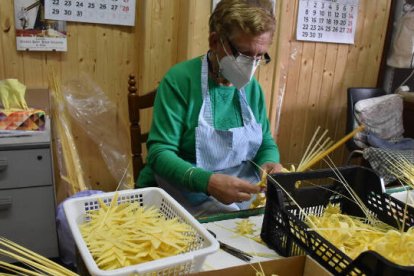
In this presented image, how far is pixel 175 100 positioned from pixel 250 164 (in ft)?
1.33

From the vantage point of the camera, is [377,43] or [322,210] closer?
[322,210]

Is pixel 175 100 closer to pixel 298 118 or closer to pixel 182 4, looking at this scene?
pixel 182 4

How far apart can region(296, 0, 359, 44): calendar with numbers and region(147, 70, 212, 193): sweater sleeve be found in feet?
5.11

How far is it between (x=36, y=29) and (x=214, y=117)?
1.29 m

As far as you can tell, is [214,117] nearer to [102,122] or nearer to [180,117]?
[180,117]

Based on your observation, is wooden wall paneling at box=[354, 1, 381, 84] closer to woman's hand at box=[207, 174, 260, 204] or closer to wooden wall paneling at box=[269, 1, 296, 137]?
wooden wall paneling at box=[269, 1, 296, 137]

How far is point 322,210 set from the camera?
3.53ft

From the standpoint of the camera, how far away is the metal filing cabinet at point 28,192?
5.52 ft

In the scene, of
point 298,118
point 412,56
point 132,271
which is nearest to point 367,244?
point 132,271

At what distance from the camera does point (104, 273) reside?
0.63 metres

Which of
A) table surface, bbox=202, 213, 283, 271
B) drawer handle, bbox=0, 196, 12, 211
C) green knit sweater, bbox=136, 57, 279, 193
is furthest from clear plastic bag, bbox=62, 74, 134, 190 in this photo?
table surface, bbox=202, 213, 283, 271

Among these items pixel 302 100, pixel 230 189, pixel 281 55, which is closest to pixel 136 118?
pixel 230 189

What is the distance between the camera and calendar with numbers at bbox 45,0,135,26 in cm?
212

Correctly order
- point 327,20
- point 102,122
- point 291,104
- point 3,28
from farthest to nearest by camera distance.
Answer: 1. point 291,104
2. point 327,20
3. point 102,122
4. point 3,28
